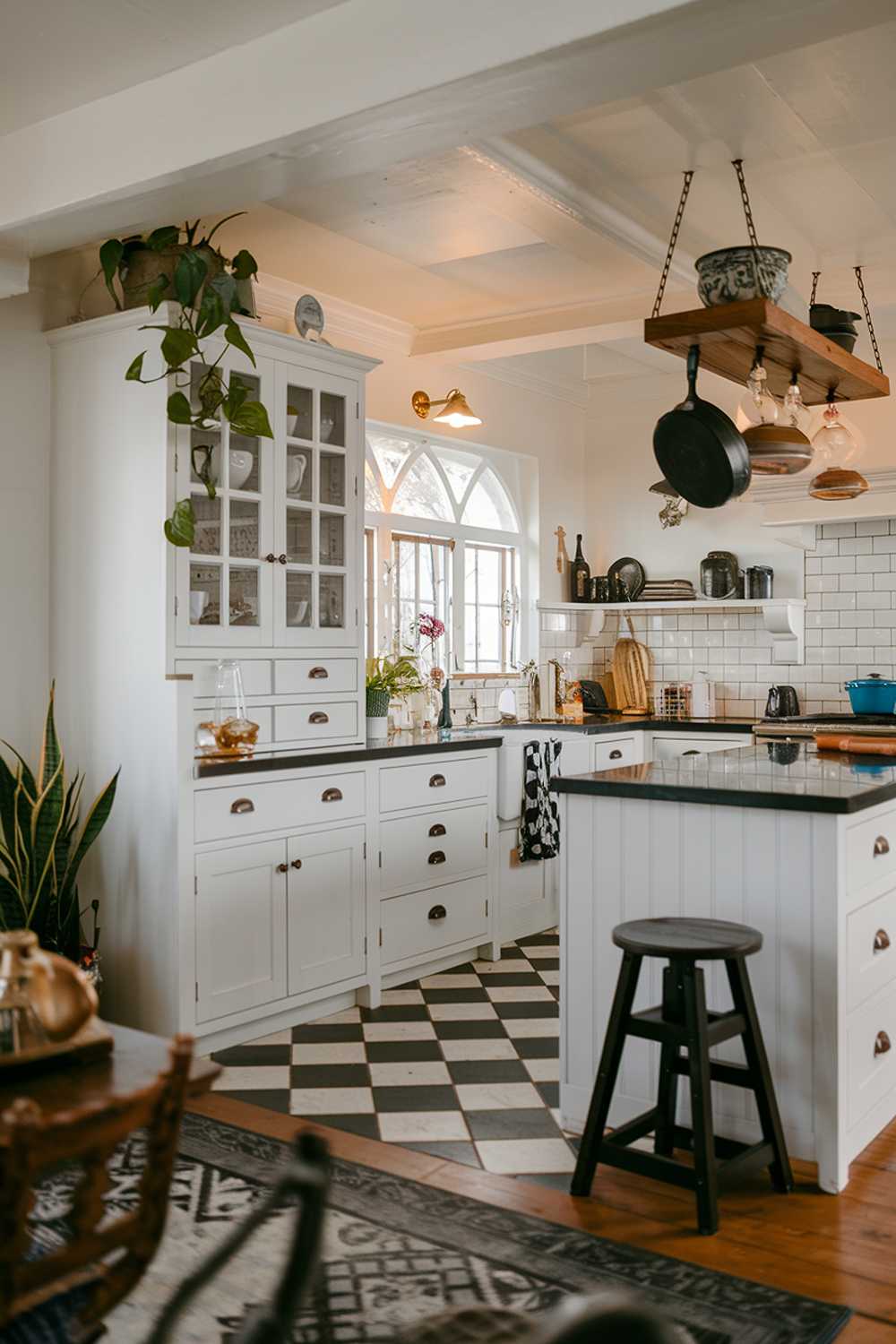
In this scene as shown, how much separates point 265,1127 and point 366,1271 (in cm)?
83

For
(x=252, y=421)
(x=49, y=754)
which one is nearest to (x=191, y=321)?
(x=252, y=421)

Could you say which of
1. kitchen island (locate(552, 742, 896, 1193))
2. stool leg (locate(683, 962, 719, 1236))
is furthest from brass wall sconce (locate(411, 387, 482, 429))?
stool leg (locate(683, 962, 719, 1236))

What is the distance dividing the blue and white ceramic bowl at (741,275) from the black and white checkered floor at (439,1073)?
7.51 ft

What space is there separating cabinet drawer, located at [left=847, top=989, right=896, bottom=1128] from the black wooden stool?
0.77 feet

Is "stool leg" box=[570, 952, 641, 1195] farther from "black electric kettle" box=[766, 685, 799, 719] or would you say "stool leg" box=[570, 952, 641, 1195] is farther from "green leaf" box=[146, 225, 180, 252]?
"black electric kettle" box=[766, 685, 799, 719]

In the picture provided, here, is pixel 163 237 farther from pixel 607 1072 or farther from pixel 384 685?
pixel 607 1072

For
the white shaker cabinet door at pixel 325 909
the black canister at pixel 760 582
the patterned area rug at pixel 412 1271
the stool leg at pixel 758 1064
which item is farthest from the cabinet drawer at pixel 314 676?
the black canister at pixel 760 582

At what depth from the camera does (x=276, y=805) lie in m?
4.12

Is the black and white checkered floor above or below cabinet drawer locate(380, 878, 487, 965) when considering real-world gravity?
below

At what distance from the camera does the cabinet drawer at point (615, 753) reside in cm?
588

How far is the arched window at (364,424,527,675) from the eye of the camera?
568 cm

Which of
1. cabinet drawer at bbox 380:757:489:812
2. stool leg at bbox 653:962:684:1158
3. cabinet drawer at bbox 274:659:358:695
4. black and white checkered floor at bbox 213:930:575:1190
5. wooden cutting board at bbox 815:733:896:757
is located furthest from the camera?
cabinet drawer at bbox 380:757:489:812

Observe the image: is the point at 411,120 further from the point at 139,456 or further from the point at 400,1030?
the point at 400,1030

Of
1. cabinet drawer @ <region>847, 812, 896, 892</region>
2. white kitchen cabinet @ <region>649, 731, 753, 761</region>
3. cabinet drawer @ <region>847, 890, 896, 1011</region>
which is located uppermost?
white kitchen cabinet @ <region>649, 731, 753, 761</region>
